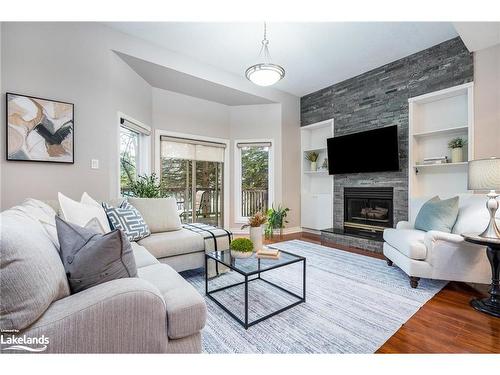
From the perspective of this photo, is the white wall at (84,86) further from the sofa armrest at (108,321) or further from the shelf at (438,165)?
the shelf at (438,165)

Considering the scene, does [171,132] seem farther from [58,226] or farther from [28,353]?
[28,353]

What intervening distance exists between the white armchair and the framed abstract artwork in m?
3.71

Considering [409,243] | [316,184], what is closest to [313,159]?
[316,184]

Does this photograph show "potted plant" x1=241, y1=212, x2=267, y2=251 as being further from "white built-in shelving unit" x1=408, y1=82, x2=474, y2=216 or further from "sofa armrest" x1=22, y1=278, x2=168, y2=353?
"white built-in shelving unit" x1=408, y1=82, x2=474, y2=216

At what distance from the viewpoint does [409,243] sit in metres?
2.31

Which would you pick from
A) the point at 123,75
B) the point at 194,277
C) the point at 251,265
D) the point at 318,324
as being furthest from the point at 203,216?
the point at 318,324

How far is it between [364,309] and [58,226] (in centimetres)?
215

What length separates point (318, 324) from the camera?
1689 millimetres

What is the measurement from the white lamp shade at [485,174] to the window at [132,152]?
12.7 feet

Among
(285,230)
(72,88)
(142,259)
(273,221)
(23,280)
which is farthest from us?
(285,230)

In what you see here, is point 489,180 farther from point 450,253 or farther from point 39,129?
point 39,129

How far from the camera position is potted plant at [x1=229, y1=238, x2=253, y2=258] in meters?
1.97

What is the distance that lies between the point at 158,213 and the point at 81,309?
72.8 inches

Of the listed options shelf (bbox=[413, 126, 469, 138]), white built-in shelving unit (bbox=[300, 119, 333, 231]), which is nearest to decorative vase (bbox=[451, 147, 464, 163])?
shelf (bbox=[413, 126, 469, 138])
